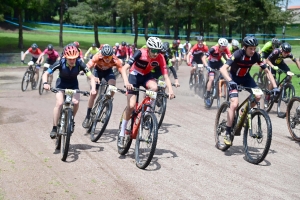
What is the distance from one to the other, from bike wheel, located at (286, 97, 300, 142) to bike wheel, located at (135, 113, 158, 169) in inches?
152

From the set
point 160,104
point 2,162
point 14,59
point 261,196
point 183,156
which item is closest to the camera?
point 261,196

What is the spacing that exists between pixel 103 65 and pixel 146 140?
3.87 meters

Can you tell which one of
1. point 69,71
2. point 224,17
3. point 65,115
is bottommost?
point 65,115

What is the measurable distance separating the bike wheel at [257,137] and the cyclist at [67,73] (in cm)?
289

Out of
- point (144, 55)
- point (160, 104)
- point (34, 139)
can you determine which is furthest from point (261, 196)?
point (160, 104)

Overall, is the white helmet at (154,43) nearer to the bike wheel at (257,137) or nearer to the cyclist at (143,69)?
the cyclist at (143,69)

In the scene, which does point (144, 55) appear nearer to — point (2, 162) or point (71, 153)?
point (71, 153)

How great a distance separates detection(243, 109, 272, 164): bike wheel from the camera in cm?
835

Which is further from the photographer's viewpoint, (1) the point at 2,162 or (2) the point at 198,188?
(1) the point at 2,162

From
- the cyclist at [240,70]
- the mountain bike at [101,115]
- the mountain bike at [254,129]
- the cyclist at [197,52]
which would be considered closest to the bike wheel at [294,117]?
the cyclist at [240,70]

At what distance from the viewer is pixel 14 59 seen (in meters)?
35.3

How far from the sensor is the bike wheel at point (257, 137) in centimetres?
835

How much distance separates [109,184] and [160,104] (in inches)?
224

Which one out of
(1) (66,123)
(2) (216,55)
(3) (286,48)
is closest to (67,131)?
(1) (66,123)
